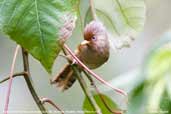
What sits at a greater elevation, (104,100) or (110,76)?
(104,100)

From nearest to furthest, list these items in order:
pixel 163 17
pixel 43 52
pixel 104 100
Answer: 1. pixel 43 52
2. pixel 104 100
3. pixel 163 17

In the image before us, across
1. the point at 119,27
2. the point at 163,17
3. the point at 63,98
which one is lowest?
the point at 63,98

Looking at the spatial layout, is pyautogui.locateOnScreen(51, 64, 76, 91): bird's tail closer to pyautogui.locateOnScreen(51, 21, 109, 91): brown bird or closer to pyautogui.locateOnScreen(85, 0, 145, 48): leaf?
pyautogui.locateOnScreen(51, 21, 109, 91): brown bird

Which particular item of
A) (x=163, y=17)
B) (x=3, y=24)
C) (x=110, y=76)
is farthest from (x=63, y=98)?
(x=3, y=24)

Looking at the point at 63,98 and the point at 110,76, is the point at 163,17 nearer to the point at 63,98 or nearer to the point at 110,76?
the point at 110,76

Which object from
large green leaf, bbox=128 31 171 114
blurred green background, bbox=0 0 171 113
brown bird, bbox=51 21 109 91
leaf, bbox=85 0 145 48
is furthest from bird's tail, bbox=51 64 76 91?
blurred green background, bbox=0 0 171 113

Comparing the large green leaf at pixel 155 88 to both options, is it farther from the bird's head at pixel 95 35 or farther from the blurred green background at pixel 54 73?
the blurred green background at pixel 54 73

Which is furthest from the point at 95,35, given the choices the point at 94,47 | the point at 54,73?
the point at 54,73
